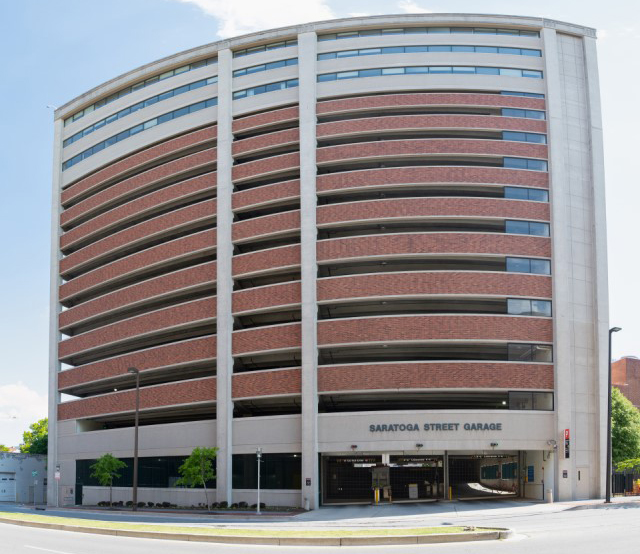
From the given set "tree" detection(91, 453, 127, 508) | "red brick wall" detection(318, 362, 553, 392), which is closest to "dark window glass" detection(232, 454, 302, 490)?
"red brick wall" detection(318, 362, 553, 392)

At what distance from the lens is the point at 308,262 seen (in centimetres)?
5712

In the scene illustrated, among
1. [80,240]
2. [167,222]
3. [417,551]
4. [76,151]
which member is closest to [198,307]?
[167,222]

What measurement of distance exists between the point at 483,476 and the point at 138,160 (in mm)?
39767

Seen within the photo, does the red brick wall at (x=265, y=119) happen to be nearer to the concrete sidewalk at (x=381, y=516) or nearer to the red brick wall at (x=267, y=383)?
the red brick wall at (x=267, y=383)

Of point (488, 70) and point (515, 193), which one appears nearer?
point (515, 193)

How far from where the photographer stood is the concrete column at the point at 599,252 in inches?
2218

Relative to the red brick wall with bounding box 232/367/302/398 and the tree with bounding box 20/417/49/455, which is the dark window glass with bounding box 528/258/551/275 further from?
the tree with bounding box 20/417/49/455

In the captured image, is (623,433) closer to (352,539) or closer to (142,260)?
(142,260)

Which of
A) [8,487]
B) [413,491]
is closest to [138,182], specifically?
[413,491]

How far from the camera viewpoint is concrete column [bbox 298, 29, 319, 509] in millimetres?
54688

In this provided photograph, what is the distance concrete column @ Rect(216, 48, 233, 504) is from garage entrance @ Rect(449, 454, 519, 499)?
16.4m

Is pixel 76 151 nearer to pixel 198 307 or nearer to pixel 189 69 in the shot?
pixel 189 69

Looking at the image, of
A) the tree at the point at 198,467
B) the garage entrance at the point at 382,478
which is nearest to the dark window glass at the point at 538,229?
the garage entrance at the point at 382,478

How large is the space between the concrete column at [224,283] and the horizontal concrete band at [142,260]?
6.35ft
